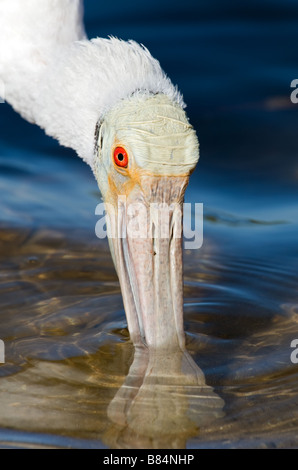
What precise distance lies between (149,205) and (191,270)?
1.64m

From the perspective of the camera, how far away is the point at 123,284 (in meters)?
5.38

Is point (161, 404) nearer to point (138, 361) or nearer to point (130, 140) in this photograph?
point (138, 361)

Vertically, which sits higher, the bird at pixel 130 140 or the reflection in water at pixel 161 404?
the bird at pixel 130 140

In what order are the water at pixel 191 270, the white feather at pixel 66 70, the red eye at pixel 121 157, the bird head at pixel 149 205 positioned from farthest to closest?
the white feather at pixel 66 70, the red eye at pixel 121 157, the bird head at pixel 149 205, the water at pixel 191 270

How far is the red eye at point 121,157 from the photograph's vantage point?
5.20 m

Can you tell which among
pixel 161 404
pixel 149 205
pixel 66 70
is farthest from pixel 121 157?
pixel 161 404

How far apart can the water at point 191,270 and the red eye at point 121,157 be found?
3.59 feet

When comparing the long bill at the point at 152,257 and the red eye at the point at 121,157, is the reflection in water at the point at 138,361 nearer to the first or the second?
the long bill at the point at 152,257

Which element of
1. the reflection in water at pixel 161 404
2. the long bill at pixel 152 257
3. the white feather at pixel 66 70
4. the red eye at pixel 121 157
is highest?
the white feather at pixel 66 70

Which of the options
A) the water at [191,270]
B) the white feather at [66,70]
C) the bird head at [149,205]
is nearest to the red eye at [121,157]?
the bird head at [149,205]

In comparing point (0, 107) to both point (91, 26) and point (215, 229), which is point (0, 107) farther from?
point (215, 229)

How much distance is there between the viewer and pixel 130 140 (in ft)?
16.8

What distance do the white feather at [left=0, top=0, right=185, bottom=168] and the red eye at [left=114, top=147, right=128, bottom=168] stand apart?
1.05 ft

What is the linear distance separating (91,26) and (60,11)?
4651mm
